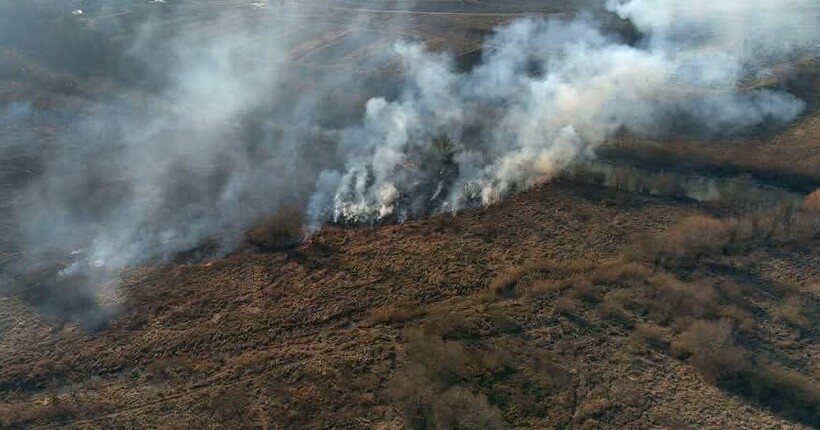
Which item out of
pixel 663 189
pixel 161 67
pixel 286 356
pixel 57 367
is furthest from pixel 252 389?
pixel 161 67

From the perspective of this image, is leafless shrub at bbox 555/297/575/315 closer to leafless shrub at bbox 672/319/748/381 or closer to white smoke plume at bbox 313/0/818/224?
leafless shrub at bbox 672/319/748/381

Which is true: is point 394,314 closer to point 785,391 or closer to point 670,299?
point 670,299

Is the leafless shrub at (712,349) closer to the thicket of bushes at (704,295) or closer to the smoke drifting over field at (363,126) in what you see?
the thicket of bushes at (704,295)

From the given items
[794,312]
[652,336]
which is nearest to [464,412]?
[652,336]

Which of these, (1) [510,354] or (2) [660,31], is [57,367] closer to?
(1) [510,354]

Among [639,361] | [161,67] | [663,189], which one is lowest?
[639,361]

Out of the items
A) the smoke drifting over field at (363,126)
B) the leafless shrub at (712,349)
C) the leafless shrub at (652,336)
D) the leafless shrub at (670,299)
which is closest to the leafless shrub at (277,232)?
the smoke drifting over field at (363,126)
